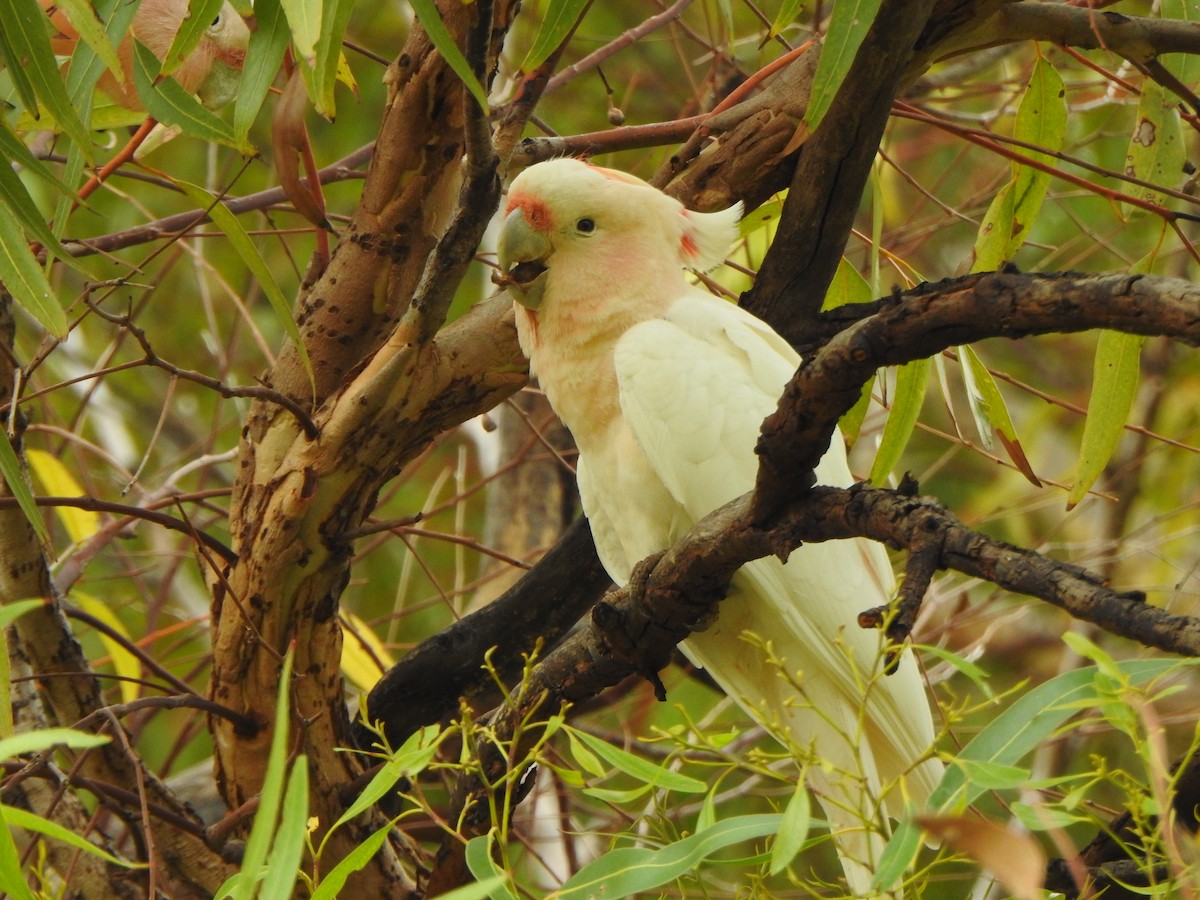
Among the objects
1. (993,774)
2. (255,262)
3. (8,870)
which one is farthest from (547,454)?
(993,774)

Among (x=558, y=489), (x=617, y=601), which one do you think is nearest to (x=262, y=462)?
(x=617, y=601)

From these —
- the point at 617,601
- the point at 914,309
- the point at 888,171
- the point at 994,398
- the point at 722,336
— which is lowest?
the point at 617,601

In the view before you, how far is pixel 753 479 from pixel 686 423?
12cm

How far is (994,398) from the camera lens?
1699 mm

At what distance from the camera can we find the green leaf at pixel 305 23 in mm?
1093

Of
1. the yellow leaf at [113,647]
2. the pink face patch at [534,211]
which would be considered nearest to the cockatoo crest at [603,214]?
the pink face patch at [534,211]

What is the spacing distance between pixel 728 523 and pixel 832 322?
52cm

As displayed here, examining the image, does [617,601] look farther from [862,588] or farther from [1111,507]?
[1111,507]

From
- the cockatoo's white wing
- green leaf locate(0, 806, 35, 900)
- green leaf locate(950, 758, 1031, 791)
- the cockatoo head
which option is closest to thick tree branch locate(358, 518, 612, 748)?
the cockatoo's white wing

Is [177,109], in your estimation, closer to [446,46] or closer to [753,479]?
[446,46]

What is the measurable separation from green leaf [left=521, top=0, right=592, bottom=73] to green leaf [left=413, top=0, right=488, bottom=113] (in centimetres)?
17

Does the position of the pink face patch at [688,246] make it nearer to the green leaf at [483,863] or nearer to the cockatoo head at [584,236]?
the cockatoo head at [584,236]

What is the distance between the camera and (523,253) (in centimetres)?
180

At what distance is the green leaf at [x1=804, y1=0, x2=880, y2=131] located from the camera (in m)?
1.20
